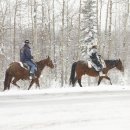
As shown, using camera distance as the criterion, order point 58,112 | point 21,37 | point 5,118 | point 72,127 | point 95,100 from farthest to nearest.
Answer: point 21,37 < point 95,100 < point 58,112 < point 5,118 < point 72,127

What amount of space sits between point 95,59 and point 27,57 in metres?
3.78

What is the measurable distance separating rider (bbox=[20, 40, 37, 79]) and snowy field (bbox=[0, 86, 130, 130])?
5004mm

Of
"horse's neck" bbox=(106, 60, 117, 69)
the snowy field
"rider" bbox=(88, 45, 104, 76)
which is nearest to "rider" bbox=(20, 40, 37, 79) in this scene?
"rider" bbox=(88, 45, 104, 76)

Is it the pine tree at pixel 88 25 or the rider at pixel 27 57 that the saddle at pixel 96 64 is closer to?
the rider at pixel 27 57

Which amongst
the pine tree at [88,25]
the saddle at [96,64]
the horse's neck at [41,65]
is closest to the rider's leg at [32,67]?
the horse's neck at [41,65]

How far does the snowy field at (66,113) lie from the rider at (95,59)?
21.9 ft

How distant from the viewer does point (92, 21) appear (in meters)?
45.8

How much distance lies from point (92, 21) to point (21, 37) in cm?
1706

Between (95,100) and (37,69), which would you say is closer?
(95,100)

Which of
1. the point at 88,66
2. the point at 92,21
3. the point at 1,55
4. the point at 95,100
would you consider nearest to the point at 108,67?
the point at 88,66

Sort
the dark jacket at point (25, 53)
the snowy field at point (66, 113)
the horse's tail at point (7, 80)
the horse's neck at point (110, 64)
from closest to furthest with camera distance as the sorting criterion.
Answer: the snowy field at point (66, 113) < the dark jacket at point (25, 53) < the horse's tail at point (7, 80) < the horse's neck at point (110, 64)

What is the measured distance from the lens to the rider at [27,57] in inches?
701

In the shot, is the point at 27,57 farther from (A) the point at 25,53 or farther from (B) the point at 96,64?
(B) the point at 96,64

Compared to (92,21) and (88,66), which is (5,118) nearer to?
(88,66)
